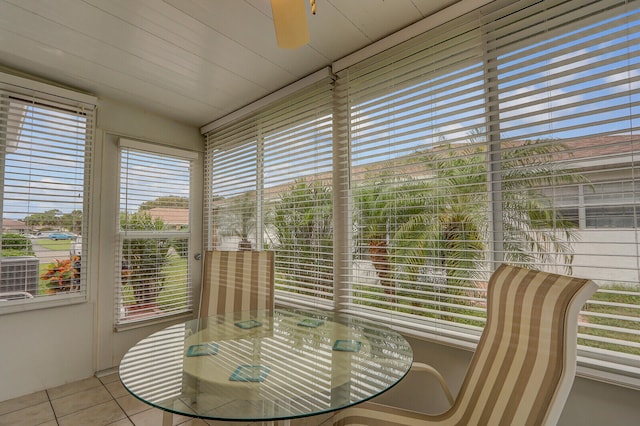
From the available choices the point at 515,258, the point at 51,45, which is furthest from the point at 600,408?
the point at 51,45

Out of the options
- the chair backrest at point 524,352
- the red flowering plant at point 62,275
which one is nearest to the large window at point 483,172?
the chair backrest at point 524,352

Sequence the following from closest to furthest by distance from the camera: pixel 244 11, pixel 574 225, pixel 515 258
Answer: pixel 574 225, pixel 515 258, pixel 244 11

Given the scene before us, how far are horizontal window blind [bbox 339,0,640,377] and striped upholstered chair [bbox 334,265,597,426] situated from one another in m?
0.40

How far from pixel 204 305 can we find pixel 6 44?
220 cm

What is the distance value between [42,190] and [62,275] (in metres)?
0.71

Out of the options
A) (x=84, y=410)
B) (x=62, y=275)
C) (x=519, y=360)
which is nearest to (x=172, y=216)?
(x=62, y=275)

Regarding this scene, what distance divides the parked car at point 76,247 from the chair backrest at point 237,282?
1.22 metres

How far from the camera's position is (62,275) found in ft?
8.63

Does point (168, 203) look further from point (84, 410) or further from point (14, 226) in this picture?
point (84, 410)

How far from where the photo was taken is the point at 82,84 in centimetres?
267

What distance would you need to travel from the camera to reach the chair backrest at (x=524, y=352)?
3.30ft

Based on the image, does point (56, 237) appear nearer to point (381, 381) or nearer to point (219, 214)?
point (219, 214)

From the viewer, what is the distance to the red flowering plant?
101 inches

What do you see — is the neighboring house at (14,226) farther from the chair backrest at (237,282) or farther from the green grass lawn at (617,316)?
the green grass lawn at (617,316)
